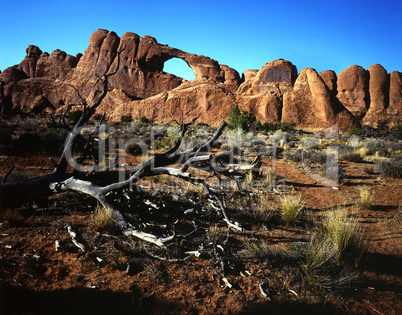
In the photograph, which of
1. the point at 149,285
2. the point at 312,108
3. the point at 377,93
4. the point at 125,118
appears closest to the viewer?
the point at 149,285

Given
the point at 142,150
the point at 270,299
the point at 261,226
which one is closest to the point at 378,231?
the point at 261,226

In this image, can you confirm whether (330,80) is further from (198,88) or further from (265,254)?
(265,254)

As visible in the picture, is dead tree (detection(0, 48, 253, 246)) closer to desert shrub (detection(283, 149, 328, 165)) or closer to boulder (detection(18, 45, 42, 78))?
desert shrub (detection(283, 149, 328, 165))

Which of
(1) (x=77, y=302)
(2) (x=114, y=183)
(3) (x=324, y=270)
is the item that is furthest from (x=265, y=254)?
(2) (x=114, y=183)

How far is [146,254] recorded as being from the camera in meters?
2.44

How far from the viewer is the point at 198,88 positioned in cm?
4581

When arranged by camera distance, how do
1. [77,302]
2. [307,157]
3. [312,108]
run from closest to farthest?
[77,302]
[307,157]
[312,108]

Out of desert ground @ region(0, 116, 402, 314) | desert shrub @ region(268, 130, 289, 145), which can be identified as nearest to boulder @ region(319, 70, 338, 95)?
desert shrub @ region(268, 130, 289, 145)

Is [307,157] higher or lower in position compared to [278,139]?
lower

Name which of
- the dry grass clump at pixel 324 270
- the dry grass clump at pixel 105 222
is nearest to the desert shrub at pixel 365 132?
the dry grass clump at pixel 324 270

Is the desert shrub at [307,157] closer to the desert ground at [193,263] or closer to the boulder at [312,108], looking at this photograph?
the desert ground at [193,263]

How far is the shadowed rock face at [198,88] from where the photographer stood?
136 feet

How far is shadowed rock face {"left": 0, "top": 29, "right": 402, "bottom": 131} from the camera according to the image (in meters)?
41.4

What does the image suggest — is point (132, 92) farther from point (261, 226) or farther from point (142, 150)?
point (261, 226)
